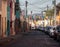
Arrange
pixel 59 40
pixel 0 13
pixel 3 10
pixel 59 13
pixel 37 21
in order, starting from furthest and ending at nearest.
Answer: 1. pixel 37 21
2. pixel 59 13
3. pixel 3 10
4. pixel 0 13
5. pixel 59 40

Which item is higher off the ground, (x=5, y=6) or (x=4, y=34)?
(x=5, y=6)

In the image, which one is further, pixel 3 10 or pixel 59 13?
pixel 59 13

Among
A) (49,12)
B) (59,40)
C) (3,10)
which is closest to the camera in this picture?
(59,40)

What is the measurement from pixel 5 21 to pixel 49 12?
100 m

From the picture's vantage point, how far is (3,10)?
165 ft

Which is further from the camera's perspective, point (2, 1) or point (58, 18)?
point (58, 18)

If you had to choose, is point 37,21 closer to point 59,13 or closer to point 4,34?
point 59,13

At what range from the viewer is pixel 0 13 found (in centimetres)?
4694

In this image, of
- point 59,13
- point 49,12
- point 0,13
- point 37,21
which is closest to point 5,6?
point 0,13

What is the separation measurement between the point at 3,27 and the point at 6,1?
5396 mm

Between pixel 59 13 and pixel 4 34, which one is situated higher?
pixel 59 13

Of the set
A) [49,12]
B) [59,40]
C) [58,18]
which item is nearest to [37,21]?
[49,12]

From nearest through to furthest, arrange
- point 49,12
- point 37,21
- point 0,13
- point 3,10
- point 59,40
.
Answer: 1. point 59,40
2. point 0,13
3. point 3,10
4. point 49,12
5. point 37,21

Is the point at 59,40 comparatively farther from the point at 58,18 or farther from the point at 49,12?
the point at 49,12
